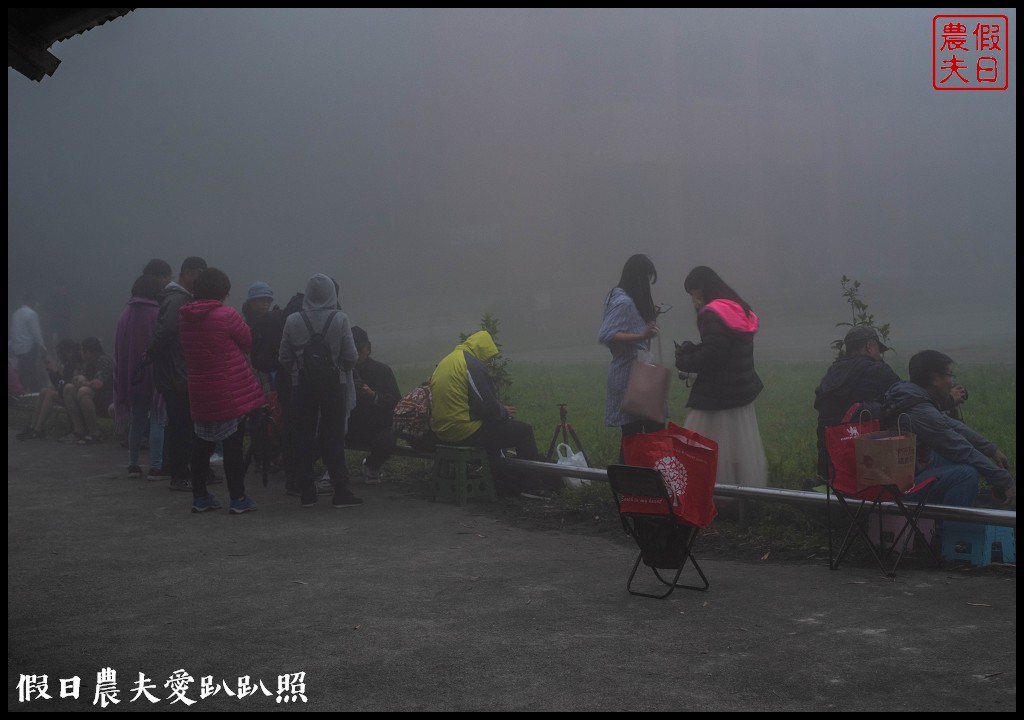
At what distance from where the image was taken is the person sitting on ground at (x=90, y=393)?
13.1 m

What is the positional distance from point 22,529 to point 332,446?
2.34 meters

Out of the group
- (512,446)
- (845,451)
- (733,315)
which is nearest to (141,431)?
(512,446)

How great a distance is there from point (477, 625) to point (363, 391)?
466cm

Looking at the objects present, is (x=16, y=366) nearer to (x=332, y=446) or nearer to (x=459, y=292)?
(x=332, y=446)

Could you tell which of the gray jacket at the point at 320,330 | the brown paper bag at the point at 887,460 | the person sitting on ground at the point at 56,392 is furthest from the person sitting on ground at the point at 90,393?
the brown paper bag at the point at 887,460

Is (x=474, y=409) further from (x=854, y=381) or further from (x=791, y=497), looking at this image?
(x=854, y=381)

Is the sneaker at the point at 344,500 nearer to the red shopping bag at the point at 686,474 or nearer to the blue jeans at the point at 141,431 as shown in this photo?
the blue jeans at the point at 141,431

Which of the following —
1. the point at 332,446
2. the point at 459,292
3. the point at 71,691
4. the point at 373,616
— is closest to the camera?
the point at 71,691

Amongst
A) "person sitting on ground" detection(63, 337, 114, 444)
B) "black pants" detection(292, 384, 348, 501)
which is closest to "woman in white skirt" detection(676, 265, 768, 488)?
"black pants" detection(292, 384, 348, 501)

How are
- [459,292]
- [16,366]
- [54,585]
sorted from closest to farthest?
[54,585], [16,366], [459,292]

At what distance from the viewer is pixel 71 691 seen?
4.32 metres

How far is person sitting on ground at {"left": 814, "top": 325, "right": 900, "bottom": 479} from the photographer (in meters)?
6.95

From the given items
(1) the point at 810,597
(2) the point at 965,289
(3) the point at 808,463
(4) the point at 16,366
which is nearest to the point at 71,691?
(1) the point at 810,597

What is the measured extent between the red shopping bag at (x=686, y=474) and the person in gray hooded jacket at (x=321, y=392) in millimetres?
3578
